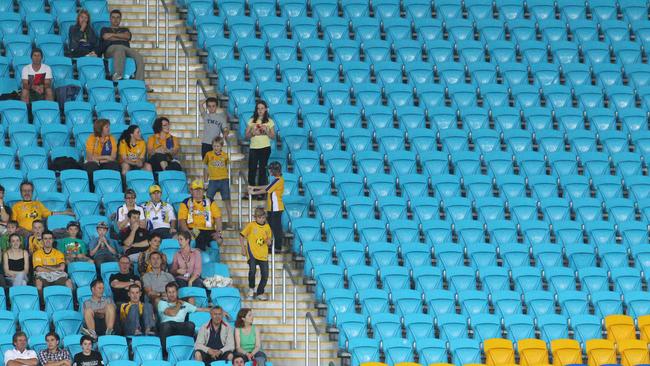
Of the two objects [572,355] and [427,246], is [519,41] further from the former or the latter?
[572,355]

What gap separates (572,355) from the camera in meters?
21.7

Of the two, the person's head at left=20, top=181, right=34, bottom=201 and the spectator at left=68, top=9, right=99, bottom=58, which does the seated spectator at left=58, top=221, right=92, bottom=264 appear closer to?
the person's head at left=20, top=181, right=34, bottom=201

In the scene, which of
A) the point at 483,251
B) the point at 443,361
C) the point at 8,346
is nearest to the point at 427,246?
the point at 483,251

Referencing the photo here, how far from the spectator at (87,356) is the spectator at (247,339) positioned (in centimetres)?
175

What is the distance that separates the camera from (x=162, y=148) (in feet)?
77.0

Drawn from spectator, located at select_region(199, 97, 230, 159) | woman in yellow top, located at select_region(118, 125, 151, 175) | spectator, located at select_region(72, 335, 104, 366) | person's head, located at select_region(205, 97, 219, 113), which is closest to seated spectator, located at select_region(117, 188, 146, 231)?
woman in yellow top, located at select_region(118, 125, 151, 175)

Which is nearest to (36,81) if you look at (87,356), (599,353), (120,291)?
(120,291)

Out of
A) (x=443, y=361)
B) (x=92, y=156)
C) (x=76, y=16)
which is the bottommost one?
(x=443, y=361)

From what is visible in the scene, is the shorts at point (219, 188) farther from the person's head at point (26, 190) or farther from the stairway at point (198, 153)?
the person's head at point (26, 190)

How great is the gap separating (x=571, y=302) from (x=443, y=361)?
7.49 ft

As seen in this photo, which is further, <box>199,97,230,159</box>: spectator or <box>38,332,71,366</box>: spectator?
<box>199,97,230,159</box>: spectator

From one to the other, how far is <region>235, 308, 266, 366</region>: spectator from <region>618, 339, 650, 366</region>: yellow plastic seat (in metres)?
4.60

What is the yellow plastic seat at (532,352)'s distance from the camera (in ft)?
70.5

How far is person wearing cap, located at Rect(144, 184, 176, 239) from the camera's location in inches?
875
